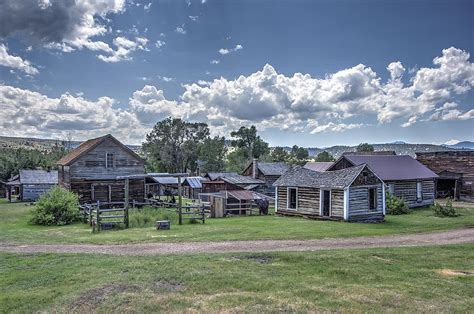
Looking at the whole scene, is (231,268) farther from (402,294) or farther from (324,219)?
(324,219)

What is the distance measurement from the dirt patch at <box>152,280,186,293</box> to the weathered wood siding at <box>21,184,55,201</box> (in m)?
47.3

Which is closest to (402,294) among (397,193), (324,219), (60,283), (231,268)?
(231,268)

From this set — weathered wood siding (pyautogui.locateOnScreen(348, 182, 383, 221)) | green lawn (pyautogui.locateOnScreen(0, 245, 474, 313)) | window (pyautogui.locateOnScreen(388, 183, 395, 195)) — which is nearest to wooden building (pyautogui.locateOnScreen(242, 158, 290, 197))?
window (pyautogui.locateOnScreen(388, 183, 395, 195))

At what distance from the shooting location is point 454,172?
147 ft

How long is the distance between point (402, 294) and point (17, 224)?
984 inches

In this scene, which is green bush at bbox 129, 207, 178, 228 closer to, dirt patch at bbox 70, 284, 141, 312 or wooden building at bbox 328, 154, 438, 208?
dirt patch at bbox 70, 284, 141, 312

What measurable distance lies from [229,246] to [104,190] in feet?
80.0

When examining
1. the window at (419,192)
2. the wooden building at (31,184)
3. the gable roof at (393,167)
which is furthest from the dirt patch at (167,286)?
the wooden building at (31,184)

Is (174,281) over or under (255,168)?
under

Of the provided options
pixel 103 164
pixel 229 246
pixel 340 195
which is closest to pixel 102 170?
pixel 103 164

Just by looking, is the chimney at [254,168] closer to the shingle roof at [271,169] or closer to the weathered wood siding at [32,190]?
the shingle roof at [271,169]

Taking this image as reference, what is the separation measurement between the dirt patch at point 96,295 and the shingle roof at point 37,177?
47632 mm

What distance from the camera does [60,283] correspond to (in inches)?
428

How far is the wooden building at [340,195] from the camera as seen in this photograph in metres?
26.5
